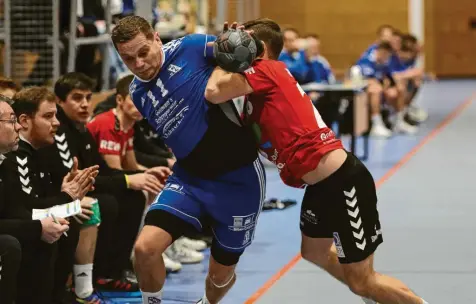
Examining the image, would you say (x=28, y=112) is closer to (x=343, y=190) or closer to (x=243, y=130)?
(x=243, y=130)

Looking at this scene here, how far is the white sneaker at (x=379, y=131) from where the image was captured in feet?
46.6

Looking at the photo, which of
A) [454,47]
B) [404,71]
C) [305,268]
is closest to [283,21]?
[454,47]

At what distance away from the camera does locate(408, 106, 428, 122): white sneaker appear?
16.3 meters

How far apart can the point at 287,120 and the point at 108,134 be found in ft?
6.80

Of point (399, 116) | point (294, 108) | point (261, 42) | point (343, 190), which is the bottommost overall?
point (399, 116)

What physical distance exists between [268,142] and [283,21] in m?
20.7

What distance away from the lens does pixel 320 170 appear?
4.48 m

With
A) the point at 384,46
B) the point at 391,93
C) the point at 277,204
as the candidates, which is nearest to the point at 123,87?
the point at 277,204

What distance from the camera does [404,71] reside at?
15.6 meters

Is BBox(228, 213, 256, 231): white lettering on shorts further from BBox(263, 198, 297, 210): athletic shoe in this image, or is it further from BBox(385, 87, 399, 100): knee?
BBox(385, 87, 399, 100): knee

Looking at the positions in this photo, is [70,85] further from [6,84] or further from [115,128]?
[115,128]

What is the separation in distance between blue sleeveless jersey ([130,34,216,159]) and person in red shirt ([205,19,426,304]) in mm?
107

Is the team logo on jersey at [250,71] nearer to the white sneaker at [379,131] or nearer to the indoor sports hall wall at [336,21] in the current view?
the white sneaker at [379,131]

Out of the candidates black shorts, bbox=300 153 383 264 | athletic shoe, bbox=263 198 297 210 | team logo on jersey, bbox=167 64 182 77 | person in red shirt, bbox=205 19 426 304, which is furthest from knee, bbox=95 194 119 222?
athletic shoe, bbox=263 198 297 210
